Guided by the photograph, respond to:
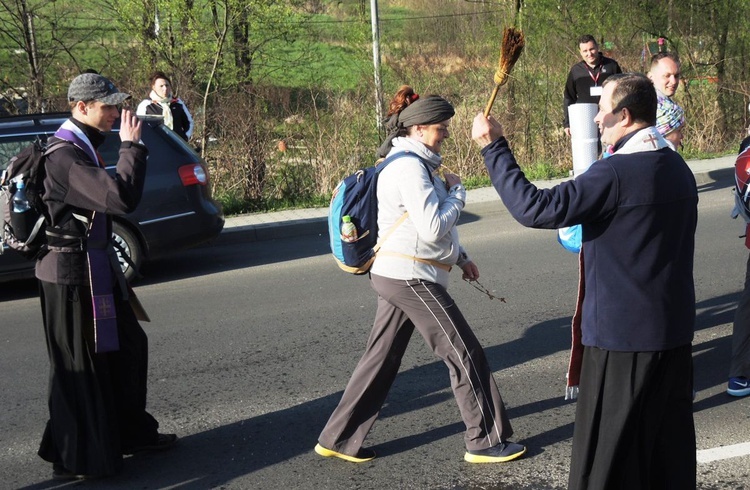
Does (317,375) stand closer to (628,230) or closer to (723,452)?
(723,452)

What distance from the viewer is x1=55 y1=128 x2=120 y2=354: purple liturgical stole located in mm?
4734

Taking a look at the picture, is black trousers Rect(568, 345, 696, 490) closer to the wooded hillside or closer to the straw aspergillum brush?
the straw aspergillum brush

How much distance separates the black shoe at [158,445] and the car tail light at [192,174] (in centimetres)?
480

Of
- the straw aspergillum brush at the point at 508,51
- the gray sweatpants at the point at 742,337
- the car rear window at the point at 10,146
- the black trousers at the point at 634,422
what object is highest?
the straw aspergillum brush at the point at 508,51

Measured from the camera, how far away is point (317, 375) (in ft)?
21.0

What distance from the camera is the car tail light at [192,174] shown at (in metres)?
9.77

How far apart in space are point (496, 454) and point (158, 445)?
180cm

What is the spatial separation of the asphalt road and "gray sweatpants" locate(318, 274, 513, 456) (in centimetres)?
18

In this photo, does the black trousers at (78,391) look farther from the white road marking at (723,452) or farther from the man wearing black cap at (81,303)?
the white road marking at (723,452)

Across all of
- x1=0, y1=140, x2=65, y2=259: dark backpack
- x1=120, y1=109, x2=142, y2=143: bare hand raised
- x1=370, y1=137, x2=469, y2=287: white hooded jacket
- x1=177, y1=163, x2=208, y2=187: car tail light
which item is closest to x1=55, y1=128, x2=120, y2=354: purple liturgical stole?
x1=0, y1=140, x2=65, y2=259: dark backpack

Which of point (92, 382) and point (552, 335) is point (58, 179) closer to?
point (92, 382)

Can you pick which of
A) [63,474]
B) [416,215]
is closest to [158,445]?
[63,474]

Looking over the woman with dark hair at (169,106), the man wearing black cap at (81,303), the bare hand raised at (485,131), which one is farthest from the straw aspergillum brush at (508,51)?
the woman with dark hair at (169,106)

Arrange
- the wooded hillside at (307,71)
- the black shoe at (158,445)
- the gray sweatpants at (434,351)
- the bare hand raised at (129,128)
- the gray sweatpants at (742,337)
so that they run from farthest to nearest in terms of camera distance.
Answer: the wooded hillside at (307,71), the gray sweatpants at (742,337), the black shoe at (158,445), the gray sweatpants at (434,351), the bare hand raised at (129,128)
